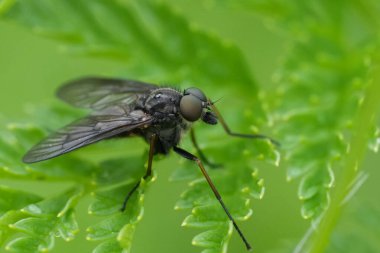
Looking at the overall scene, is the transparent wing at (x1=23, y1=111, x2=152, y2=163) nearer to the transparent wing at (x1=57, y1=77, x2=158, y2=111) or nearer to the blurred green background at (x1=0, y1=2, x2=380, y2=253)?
the transparent wing at (x1=57, y1=77, x2=158, y2=111)

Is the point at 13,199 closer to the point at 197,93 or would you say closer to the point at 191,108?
the point at 191,108

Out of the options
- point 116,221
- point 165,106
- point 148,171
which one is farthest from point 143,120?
point 116,221

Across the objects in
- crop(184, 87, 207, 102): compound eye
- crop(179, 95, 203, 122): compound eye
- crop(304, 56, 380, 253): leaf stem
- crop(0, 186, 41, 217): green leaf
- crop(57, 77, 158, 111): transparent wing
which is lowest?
crop(304, 56, 380, 253): leaf stem

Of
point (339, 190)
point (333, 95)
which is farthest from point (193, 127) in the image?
point (339, 190)

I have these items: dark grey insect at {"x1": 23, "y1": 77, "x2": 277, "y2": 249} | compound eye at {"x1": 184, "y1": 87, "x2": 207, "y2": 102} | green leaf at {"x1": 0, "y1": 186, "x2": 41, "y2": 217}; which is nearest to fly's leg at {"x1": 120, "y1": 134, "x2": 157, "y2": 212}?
dark grey insect at {"x1": 23, "y1": 77, "x2": 277, "y2": 249}

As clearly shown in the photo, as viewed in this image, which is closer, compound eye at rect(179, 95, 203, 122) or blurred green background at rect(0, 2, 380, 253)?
compound eye at rect(179, 95, 203, 122)

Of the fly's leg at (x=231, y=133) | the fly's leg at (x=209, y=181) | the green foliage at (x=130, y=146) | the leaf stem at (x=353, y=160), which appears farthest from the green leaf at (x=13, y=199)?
the leaf stem at (x=353, y=160)

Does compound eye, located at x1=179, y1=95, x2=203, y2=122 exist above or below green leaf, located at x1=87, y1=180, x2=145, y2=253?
above
